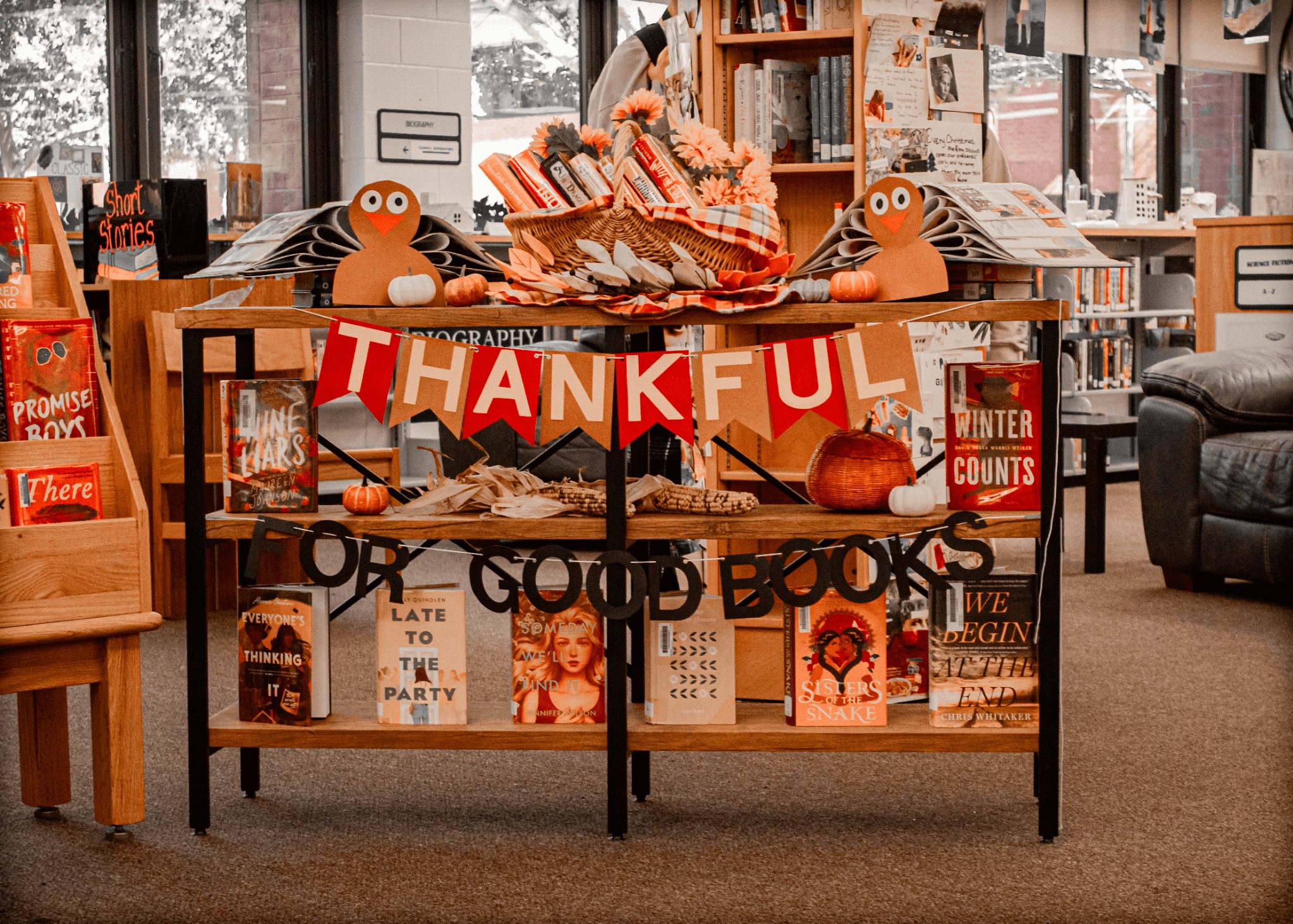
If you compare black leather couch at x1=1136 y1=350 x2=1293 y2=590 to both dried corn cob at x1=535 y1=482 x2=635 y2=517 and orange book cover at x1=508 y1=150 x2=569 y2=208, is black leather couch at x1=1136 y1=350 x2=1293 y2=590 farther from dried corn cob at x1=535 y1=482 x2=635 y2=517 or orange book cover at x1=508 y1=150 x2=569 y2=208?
orange book cover at x1=508 y1=150 x2=569 y2=208

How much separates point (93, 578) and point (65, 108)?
184 inches

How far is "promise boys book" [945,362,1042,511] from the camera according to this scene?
2.26 metres

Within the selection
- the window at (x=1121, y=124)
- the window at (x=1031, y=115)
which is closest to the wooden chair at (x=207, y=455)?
the window at (x=1031, y=115)

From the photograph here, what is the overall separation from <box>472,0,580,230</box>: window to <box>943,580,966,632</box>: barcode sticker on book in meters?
4.84

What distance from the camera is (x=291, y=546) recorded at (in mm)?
4465

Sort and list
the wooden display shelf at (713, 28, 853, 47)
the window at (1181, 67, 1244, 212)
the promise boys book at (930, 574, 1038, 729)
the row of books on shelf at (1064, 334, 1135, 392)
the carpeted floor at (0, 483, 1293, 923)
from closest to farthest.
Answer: the carpeted floor at (0, 483, 1293, 923) < the promise boys book at (930, 574, 1038, 729) < the wooden display shelf at (713, 28, 853, 47) < the row of books on shelf at (1064, 334, 1135, 392) < the window at (1181, 67, 1244, 212)

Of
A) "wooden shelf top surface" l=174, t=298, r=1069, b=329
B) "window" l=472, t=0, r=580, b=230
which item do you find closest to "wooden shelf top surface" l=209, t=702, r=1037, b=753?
"wooden shelf top surface" l=174, t=298, r=1069, b=329

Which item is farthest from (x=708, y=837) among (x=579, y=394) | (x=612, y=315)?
(x=612, y=315)

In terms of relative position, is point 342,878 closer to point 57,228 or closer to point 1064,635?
point 57,228

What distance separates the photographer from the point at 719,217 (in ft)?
7.32

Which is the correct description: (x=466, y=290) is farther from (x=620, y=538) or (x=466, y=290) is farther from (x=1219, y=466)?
(x=1219, y=466)

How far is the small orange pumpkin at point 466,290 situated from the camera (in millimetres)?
2246

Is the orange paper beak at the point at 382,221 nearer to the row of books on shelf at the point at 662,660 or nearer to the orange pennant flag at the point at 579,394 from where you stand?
the orange pennant flag at the point at 579,394

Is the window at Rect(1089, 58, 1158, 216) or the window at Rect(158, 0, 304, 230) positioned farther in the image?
the window at Rect(1089, 58, 1158, 216)
